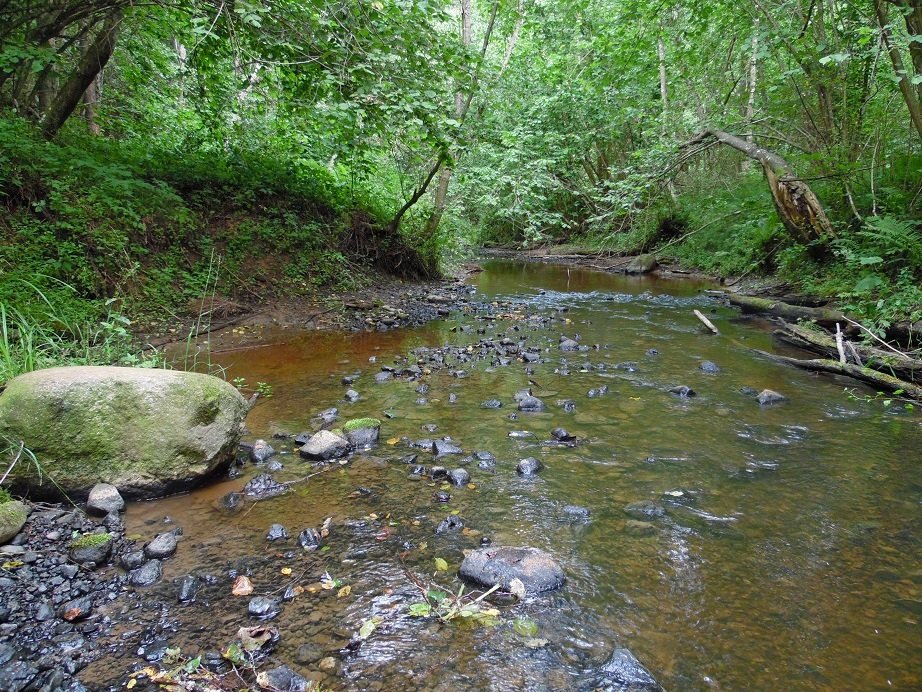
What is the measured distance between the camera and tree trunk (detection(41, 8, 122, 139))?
7273 millimetres

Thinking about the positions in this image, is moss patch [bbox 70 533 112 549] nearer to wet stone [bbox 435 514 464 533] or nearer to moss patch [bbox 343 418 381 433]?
wet stone [bbox 435 514 464 533]

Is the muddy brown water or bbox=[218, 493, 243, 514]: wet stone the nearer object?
the muddy brown water

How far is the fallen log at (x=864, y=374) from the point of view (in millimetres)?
5211

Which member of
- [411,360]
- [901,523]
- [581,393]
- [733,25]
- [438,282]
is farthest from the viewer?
[438,282]

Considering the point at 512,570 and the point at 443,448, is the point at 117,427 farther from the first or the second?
the point at 512,570

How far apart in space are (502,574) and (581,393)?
3.22 metres

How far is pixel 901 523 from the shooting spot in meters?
3.08

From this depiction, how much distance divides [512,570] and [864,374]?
5.28 meters

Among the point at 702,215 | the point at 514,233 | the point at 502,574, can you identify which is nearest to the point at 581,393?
the point at 502,574

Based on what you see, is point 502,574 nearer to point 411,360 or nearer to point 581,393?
point 581,393

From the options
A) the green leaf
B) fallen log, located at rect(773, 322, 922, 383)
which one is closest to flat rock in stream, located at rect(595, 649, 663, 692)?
the green leaf

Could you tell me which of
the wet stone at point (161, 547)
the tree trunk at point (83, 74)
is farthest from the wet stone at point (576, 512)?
the tree trunk at point (83, 74)

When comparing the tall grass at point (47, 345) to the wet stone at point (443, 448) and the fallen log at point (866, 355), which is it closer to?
the wet stone at point (443, 448)

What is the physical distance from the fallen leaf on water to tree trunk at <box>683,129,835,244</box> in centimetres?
1085
